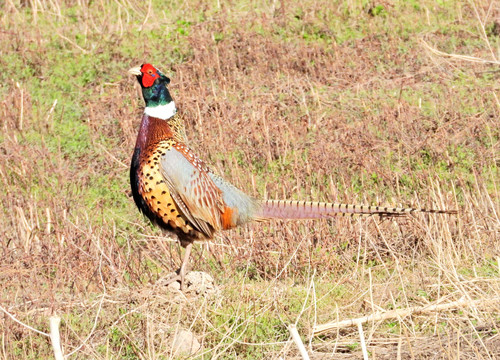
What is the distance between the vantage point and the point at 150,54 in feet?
28.6

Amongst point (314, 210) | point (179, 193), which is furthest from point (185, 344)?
point (314, 210)

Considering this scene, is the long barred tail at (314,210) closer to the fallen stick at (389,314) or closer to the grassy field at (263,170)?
the grassy field at (263,170)

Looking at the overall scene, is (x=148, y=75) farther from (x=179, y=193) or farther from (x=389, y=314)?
(x=389, y=314)

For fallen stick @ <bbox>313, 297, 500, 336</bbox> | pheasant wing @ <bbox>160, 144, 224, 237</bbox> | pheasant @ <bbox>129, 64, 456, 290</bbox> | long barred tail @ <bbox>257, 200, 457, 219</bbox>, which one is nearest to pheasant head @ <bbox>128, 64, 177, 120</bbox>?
pheasant @ <bbox>129, 64, 456, 290</bbox>

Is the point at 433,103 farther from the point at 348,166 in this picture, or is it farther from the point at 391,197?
the point at 391,197

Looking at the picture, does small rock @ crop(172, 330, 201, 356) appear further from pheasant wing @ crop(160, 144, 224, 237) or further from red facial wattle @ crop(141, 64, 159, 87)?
red facial wattle @ crop(141, 64, 159, 87)

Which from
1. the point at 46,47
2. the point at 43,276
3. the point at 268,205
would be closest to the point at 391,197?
the point at 268,205

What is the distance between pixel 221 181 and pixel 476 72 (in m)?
4.11

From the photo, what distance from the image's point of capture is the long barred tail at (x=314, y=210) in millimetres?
4387

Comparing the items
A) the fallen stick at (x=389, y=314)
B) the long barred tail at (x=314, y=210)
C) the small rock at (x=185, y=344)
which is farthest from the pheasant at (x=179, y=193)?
the fallen stick at (x=389, y=314)

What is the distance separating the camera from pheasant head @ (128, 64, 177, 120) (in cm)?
462

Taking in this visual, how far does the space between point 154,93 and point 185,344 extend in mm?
1392

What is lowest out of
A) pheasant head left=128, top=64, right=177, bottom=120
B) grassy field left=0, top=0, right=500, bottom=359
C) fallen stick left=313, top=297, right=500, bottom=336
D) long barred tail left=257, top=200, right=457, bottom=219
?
grassy field left=0, top=0, right=500, bottom=359

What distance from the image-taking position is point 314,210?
461 centimetres
